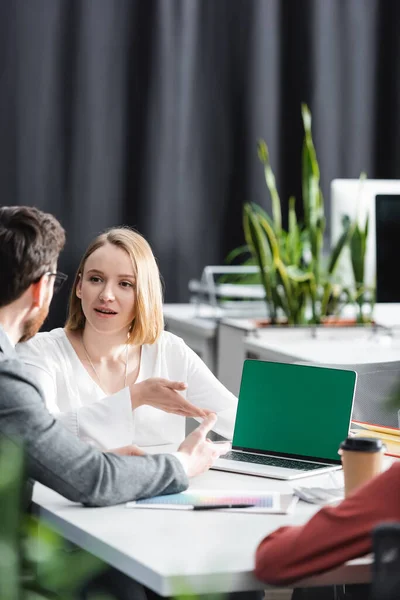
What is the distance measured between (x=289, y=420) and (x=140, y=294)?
521 millimetres

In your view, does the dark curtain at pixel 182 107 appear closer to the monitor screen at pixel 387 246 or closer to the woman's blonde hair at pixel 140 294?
the monitor screen at pixel 387 246

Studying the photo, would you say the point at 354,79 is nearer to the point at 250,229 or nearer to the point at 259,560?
the point at 250,229

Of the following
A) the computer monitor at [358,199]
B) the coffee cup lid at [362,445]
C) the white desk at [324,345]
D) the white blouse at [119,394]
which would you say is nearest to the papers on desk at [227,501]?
the coffee cup lid at [362,445]

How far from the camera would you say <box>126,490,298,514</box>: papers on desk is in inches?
60.8

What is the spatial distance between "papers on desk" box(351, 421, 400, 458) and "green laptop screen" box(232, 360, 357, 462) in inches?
7.6

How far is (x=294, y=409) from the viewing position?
189 cm

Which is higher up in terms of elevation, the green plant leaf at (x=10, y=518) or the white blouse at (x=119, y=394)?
the green plant leaf at (x=10, y=518)

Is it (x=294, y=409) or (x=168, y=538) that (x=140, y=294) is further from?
(x=168, y=538)

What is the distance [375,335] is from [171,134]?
2.12 m

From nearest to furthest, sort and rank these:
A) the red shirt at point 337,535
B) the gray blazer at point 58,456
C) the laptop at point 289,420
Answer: the red shirt at point 337,535 < the gray blazer at point 58,456 < the laptop at point 289,420

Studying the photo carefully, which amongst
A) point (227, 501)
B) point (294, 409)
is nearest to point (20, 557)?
point (227, 501)

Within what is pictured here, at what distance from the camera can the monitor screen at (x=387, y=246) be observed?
321 centimetres

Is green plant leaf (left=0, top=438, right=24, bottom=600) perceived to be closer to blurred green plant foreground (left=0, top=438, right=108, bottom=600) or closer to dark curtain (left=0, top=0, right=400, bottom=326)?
blurred green plant foreground (left=0, top=438, right=108, bottom=600)

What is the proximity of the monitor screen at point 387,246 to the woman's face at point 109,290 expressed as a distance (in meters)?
1.26
